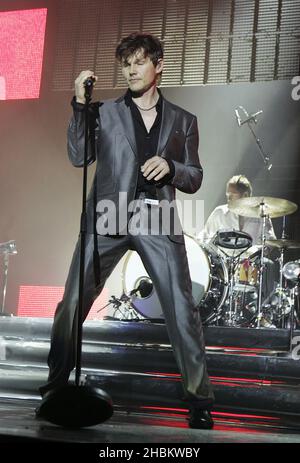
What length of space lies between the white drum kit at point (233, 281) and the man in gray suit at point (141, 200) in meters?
2.30

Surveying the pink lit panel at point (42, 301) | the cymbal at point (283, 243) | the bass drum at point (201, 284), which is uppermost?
the cymbal at point (283, 243)

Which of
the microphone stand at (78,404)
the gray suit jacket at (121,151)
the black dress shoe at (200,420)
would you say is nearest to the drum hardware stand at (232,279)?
the gray suit jacket at (121,151)

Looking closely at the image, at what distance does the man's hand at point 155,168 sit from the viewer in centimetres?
295

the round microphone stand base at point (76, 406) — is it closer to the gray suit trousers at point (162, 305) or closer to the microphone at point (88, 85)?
the gray suit trousers at point (162, 305)

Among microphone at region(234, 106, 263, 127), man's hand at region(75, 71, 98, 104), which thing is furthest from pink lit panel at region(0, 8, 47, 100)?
man's hand at region(75, 71, 98, 104)

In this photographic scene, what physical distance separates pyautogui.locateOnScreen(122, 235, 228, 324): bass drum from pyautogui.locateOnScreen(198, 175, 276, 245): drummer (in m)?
1.11

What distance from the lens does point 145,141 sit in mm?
3238

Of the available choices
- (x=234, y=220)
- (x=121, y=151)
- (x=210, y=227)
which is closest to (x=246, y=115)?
(x=234, y=220)

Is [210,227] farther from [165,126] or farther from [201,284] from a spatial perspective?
[165,126]

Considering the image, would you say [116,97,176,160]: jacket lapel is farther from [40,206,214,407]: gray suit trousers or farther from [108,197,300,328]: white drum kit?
[108,197,300,328]: white drum kit

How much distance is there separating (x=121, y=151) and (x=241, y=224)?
413 centimetres

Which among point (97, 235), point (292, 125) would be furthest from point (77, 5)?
point (97, 235)

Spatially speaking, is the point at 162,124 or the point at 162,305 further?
the point at 162,124
